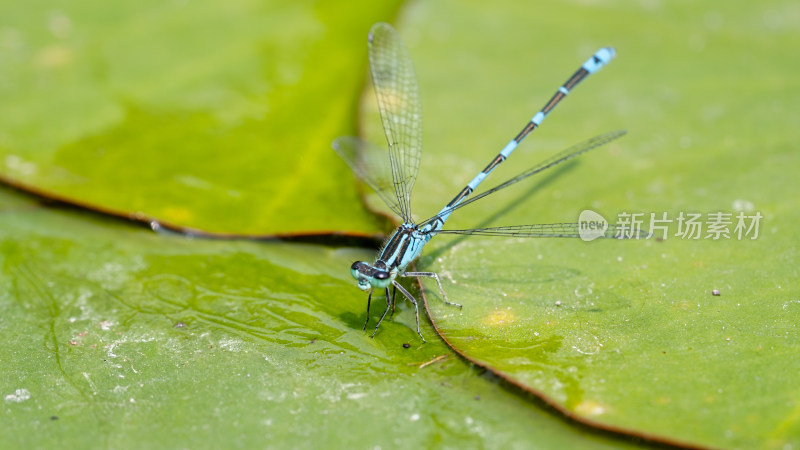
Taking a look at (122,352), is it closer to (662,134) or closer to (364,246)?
(364,246)

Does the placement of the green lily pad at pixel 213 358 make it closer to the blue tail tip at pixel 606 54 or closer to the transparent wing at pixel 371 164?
the transparent wing at pixel 371 164

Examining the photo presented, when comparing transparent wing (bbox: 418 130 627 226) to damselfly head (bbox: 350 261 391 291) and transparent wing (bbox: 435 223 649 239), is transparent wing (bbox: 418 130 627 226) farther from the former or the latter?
damselfly head (bbox: 350 261 391 291)

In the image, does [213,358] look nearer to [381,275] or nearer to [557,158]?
[381,275]

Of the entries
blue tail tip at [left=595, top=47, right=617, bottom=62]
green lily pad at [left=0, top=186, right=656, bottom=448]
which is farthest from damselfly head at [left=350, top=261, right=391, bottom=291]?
blue tail tip at [left=595, top=47, right=617, bottom=62]

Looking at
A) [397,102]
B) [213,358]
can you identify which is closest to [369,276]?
[213,358]

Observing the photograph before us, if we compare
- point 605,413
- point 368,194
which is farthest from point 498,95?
point 605,413
